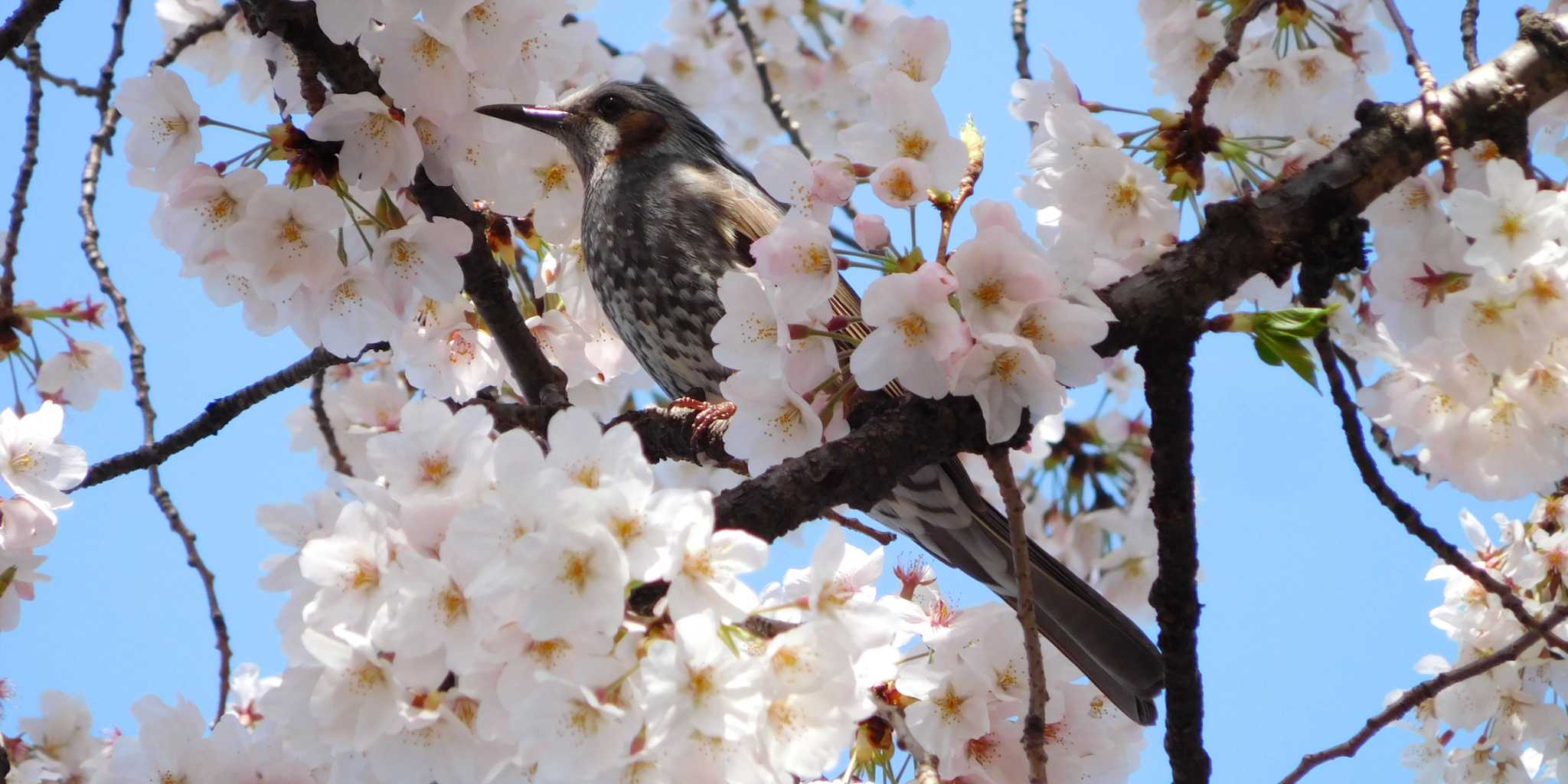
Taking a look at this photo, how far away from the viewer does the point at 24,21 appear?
5.98 ft

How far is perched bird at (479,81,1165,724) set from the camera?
2.11 m

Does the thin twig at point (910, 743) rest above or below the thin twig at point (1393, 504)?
below

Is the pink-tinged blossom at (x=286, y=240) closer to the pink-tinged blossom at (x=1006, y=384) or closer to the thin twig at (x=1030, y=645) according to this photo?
the pink-tinged blossom at (x=1006, y=384)

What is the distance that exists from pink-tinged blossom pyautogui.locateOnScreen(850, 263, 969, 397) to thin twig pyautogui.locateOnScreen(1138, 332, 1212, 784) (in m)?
0.36

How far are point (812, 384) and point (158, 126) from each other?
106cm

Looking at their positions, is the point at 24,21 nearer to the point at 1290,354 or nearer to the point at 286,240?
the point at 286,240

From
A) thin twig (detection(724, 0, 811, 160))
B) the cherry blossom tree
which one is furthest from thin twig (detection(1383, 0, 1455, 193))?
thin twig (detection(724, 0, 811, 160))

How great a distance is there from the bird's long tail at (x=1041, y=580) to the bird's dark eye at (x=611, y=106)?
4.33ft

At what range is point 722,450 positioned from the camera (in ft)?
6.56

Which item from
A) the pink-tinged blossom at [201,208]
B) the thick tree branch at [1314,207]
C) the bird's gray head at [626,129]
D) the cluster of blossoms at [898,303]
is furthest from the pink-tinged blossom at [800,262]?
the bird's gray head at [626,129]

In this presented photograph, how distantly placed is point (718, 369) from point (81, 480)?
1.18 meters

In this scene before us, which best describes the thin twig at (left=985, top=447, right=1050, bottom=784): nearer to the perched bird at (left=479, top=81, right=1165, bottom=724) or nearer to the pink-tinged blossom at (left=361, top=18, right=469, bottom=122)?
the perched bird at (left=479, top=81, right=1165, bottom=724)

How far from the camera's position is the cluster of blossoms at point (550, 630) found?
106 cm

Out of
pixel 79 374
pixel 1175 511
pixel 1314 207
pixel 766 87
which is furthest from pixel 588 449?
pixel 766 87
